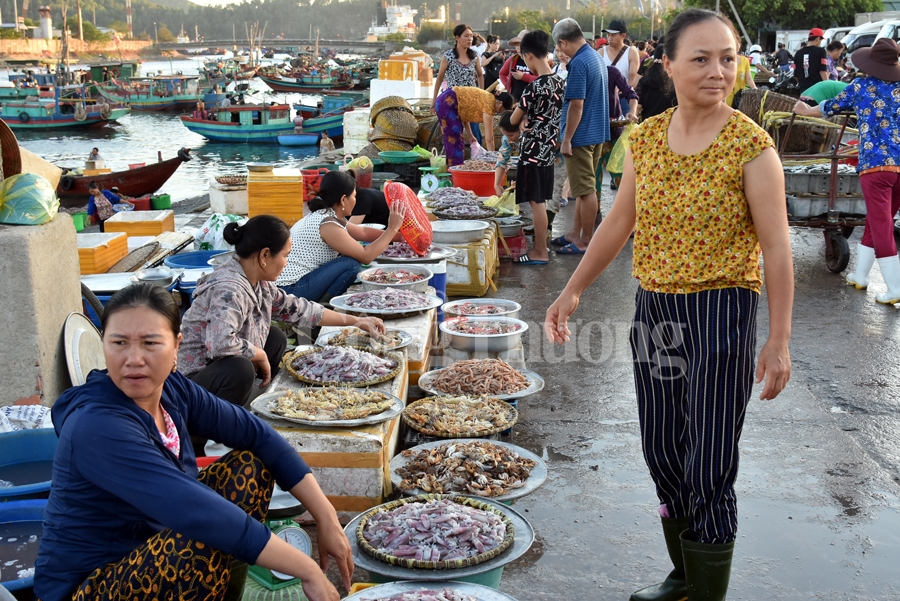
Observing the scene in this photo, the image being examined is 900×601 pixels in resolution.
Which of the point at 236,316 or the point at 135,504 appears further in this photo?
the point at 236,316

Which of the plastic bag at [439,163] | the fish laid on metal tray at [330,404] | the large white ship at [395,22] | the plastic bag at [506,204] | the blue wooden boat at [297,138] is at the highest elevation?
the large white ship at [395,22]

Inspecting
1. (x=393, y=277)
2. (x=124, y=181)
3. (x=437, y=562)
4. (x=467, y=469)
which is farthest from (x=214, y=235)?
(x=124, y=181)

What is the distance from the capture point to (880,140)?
5652mm

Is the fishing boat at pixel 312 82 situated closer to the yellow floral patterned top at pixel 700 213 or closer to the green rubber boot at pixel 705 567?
the yellow floral patterned top at pixel 700 213

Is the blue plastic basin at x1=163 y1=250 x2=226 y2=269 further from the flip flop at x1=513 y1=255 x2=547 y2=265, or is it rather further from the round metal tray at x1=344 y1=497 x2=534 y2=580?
the round metal tray at x1=344 y1=497 x2=534 y2=580

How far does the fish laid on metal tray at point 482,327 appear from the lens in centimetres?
471

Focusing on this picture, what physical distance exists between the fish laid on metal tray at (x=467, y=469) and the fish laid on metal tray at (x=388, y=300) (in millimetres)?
1329

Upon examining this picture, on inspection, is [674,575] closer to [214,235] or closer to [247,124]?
[214,235]

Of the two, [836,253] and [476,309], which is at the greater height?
[836,253]

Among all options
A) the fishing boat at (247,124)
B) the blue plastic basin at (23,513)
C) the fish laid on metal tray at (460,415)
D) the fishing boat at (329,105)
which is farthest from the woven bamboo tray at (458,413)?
the fishing boat at (329,105)

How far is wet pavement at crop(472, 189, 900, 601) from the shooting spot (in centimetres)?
282

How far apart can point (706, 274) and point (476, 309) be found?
2.99 metres

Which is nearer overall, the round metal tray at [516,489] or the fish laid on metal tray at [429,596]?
the fish laid on metal tray at [429,596]

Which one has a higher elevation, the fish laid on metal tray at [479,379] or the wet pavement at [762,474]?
the fish laid on metal tray at [479,379]
